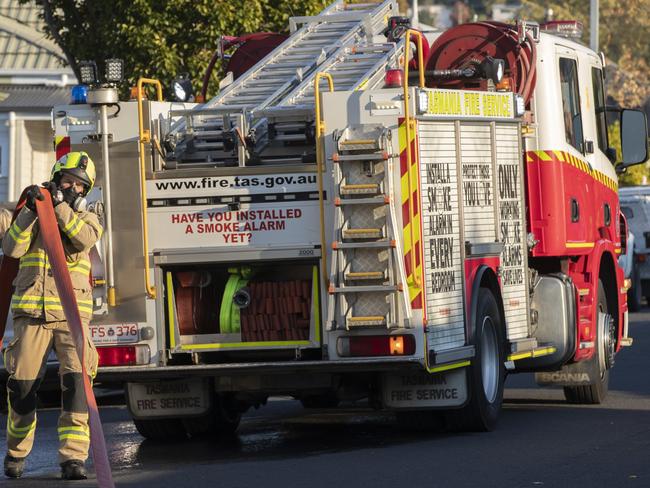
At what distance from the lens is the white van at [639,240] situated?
89.6 feet

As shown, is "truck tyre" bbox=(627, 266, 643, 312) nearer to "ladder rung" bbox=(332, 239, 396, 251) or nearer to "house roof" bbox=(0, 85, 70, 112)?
"house roof" bbox=(0, 85, 70, 112)

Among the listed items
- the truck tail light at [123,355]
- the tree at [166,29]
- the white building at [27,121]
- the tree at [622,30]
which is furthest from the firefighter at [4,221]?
the tree at [622,30]

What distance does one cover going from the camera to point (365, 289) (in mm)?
10180

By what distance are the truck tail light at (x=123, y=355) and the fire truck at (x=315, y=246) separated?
0.04 feet

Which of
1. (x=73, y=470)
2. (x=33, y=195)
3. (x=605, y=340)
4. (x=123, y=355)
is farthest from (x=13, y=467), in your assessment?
(x=605, y=340)

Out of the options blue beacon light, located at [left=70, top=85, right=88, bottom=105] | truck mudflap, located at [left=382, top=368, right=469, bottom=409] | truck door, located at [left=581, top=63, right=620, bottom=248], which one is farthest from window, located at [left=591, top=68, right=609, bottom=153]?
blue beacon light, located at [left=70, top=85, right=88, bottom=105]

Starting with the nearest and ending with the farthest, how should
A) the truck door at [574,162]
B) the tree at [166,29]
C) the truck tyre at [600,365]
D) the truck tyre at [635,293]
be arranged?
the truck door at [574,162] → the truck tyre at [600,365] → the tree at [166,29] → the truck tyre at [635,293]

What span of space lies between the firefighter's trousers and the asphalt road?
1.00 ft

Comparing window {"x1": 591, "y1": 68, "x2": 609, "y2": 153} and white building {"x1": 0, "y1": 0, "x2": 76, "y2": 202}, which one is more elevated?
white building {"x1": 0, "y1": 0, "x2": 76, "y2": 202}

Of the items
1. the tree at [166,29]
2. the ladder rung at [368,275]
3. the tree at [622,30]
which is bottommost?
the ladder rung at [368,275]

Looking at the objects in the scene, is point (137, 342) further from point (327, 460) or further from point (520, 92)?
point (520, 92)

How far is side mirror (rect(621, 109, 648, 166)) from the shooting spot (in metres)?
13.9

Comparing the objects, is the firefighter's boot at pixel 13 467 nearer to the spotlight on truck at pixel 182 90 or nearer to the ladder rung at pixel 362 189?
the ladder rung at pixel 362 189

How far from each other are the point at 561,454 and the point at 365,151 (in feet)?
7.31
